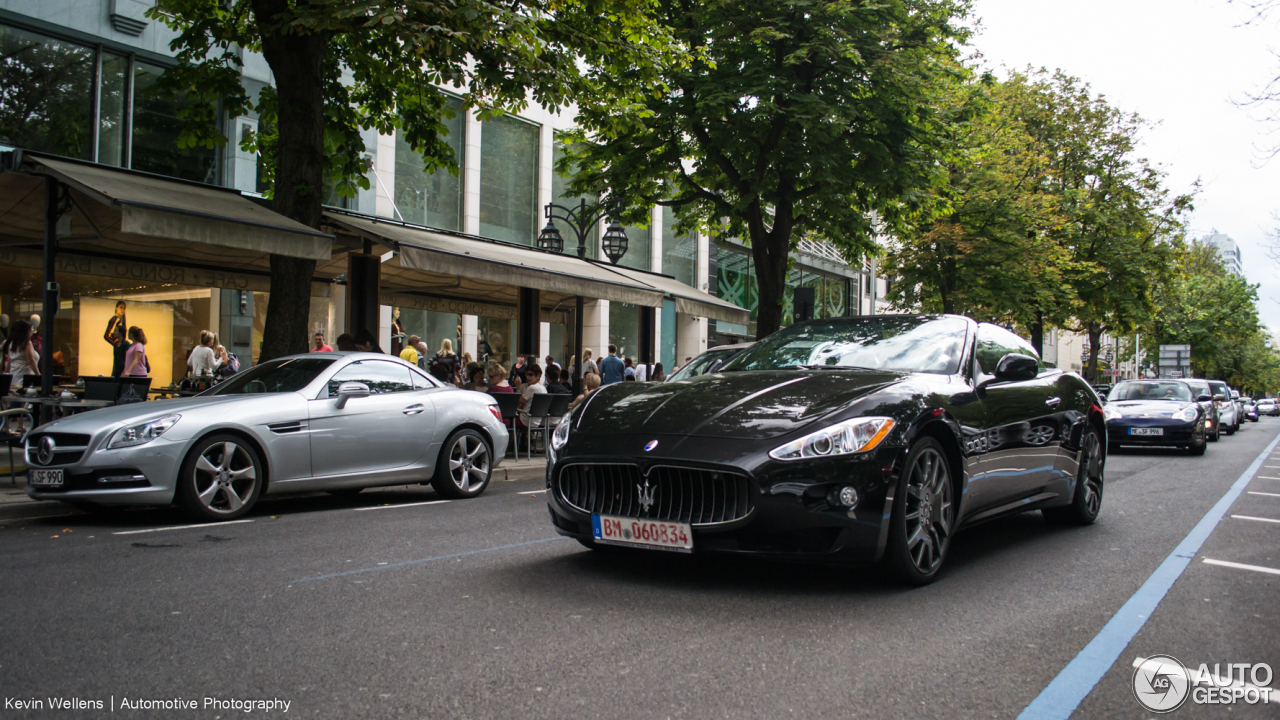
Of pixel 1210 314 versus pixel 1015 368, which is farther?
pixel 1210 314

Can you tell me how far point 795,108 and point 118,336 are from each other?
11636mm

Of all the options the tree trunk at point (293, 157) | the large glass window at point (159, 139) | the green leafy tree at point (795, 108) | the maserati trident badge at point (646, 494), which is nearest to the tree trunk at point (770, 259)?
the green leafy tree at point (795, 108)

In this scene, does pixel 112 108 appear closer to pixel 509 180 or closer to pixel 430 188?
pixel 430 188

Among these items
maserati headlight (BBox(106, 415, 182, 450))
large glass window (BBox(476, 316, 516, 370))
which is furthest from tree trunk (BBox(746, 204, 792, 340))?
maserati headlight (BBox(106, 415, 182, 450))

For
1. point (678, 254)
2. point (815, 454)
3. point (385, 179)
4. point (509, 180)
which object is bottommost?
point (815, 454)

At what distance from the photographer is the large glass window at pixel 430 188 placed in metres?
22.1

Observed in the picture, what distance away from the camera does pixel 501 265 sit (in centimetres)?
1355

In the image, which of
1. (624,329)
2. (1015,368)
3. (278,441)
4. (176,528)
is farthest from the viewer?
(624,329)

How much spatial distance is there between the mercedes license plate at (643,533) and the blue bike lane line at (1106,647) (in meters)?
1.63

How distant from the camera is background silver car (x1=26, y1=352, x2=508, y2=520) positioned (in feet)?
22.7

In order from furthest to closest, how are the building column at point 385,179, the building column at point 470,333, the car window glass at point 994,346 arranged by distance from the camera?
the building column at point 470,333 < the building column at point 385,179 < the car window glass at point 994,346

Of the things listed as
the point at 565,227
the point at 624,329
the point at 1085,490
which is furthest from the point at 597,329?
the point at 1085,490

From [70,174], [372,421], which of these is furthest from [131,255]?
[372,421]

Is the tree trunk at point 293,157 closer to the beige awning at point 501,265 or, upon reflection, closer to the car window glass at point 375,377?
the beige awning at point 501,265
